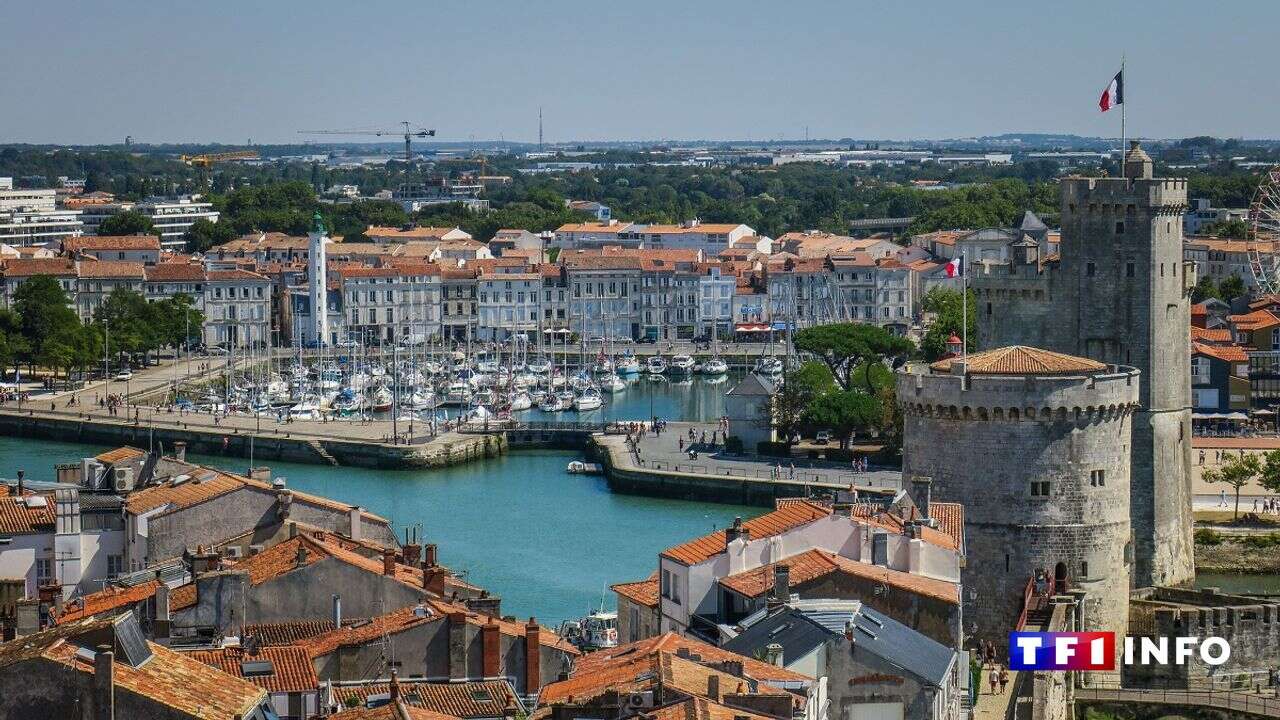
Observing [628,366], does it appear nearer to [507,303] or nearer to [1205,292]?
[507,303]

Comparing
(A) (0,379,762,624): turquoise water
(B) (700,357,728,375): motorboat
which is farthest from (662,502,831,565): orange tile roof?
(B) (700,357,728,375): motorboat

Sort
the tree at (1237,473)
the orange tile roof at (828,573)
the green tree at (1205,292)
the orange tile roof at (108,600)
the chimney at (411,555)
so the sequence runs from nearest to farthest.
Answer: the orange tile roof at (108,600), the orange tile roof at (828,573), the chimney at (411,555), the tree at (1237,473), the green tree at (1205,292)

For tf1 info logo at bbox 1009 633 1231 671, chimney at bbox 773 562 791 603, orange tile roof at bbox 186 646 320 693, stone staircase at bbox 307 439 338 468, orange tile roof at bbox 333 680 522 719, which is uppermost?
chimney at bbox 773 562 791 603

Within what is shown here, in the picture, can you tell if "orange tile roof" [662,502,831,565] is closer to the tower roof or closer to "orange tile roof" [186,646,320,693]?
the tower roof

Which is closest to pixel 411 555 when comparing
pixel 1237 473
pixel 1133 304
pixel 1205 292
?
pixel 1133 304

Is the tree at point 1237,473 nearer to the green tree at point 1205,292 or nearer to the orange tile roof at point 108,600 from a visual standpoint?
the orange tile roof at point 108,600

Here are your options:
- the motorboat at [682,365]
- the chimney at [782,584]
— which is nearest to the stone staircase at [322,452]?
the motorboat at [682,365]

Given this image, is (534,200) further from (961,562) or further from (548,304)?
(961,562)
